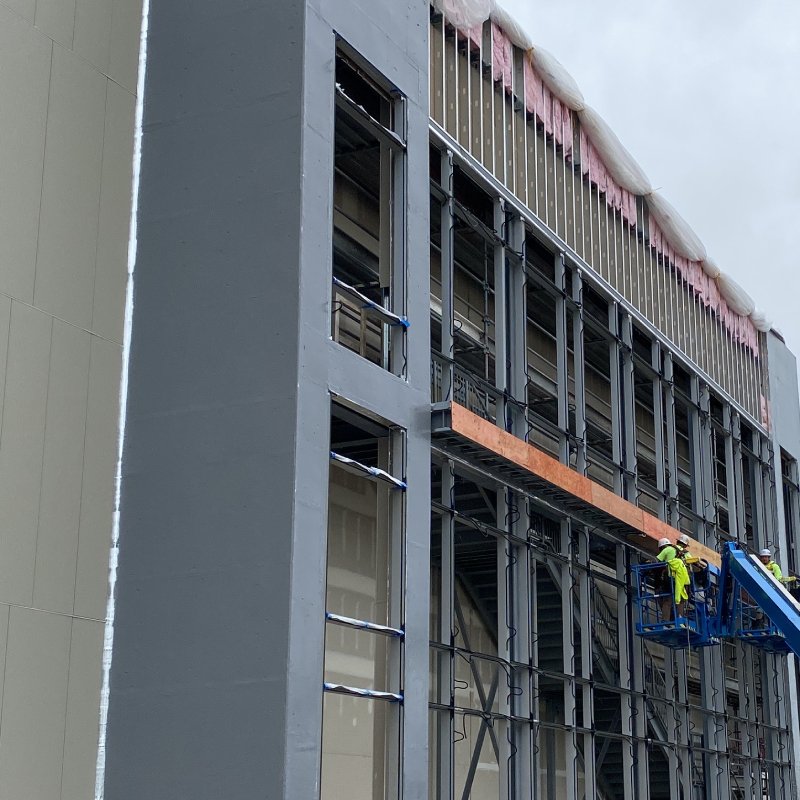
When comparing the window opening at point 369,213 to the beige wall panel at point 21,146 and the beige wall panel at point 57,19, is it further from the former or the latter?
the beige wall panel at point 21,146

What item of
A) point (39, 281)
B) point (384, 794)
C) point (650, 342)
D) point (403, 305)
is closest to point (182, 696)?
point (384, 794)

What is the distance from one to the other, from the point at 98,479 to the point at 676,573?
11250mm

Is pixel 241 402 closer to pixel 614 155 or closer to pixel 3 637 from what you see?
pixel 3 637

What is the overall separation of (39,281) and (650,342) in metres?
15.8

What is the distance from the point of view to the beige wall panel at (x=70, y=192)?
13406 mm

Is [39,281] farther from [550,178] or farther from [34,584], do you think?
[550,178]

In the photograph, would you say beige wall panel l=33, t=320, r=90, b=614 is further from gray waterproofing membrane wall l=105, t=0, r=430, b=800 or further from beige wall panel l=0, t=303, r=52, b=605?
gray waterproofing membrane wall l=105, t=0, r=430, b=800

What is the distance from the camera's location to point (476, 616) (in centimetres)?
2528

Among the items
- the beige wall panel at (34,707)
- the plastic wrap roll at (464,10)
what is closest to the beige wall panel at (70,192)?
the beige wall panel at (34,707)

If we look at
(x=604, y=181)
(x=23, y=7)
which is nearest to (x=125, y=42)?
(x=23, y=7)

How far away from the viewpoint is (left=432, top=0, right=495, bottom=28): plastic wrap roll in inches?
739

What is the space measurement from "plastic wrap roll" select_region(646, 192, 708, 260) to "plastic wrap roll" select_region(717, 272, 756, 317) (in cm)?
165

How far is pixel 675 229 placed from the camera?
26469 millimetres

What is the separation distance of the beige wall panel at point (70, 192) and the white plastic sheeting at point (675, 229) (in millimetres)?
14048
